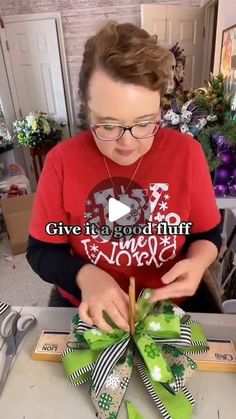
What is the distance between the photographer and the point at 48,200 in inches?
25.1

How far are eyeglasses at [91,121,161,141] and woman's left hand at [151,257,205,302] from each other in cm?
24

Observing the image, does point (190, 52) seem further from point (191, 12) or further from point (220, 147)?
point (220, 147)

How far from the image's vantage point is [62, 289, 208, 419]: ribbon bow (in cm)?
42

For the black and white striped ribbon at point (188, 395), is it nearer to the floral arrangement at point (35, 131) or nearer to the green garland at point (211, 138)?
the green garland at point (211, 138)

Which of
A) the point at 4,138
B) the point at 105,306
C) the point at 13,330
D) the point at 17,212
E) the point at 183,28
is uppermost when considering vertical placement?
the point at 183,28

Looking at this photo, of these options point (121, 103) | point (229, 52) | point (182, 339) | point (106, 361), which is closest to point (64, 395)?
point (106, 361)

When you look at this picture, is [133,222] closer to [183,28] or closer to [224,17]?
[224,17]

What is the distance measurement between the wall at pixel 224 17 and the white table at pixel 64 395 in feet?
8.00

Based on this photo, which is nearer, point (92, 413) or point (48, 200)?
point (92, 413)

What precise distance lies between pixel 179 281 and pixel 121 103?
31 cm

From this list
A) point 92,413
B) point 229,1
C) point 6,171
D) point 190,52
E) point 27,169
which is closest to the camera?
point 92,413

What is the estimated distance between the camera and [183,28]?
2.71 m

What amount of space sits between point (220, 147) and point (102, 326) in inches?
35.4

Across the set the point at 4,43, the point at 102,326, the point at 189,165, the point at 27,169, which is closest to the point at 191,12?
the point at 4,43
